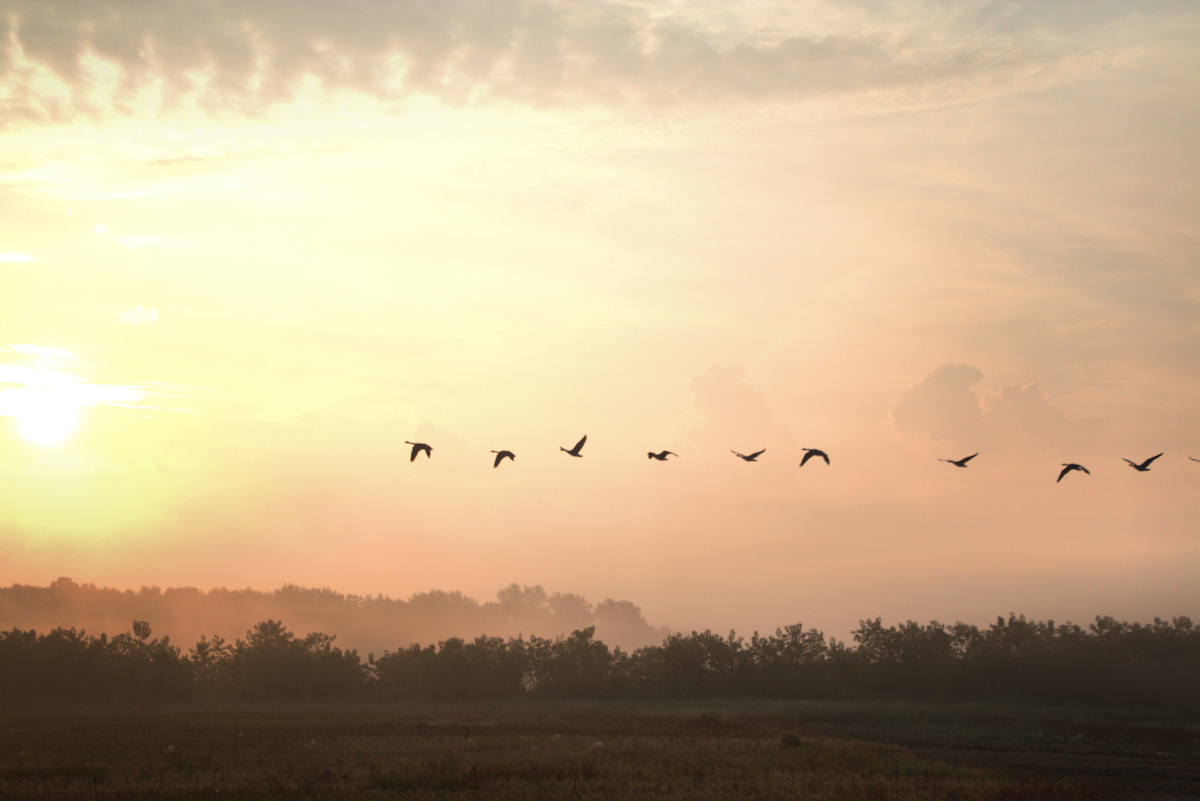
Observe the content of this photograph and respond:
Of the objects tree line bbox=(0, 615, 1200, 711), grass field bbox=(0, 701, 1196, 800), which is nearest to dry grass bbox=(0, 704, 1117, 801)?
grass field bbox=(0, 701, 1196, 800)

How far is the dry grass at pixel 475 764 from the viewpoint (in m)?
28.0

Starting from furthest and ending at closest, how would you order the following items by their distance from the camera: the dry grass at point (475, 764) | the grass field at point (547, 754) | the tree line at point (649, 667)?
1. the tree line at point (649, 667)
2. the grass field at point (547, 754)
3. the dry grass at point (475, 764)

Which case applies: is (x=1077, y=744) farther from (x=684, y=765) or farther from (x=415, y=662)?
(x=415, y=662)

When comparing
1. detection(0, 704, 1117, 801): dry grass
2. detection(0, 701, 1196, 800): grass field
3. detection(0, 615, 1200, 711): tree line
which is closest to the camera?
detection(0, 704, 1117, 801): dry grass

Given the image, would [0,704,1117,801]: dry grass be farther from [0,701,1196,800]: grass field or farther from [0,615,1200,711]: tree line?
[0,615,1200,711]: tree line

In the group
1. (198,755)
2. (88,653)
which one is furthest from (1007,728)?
(88,653)

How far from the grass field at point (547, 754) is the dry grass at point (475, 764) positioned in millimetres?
124

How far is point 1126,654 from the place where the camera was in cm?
8344

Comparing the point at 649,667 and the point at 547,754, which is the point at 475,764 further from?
the point at 649,667

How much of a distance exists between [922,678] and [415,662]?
5885cm

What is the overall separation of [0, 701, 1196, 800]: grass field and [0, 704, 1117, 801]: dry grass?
0.12 meters

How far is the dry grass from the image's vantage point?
28.0m

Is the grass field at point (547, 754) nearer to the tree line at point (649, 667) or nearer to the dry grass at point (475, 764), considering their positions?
the dry grass at point (475, 764)

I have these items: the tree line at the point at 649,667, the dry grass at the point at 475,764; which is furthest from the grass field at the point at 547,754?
the tree line at the point at 649,667
